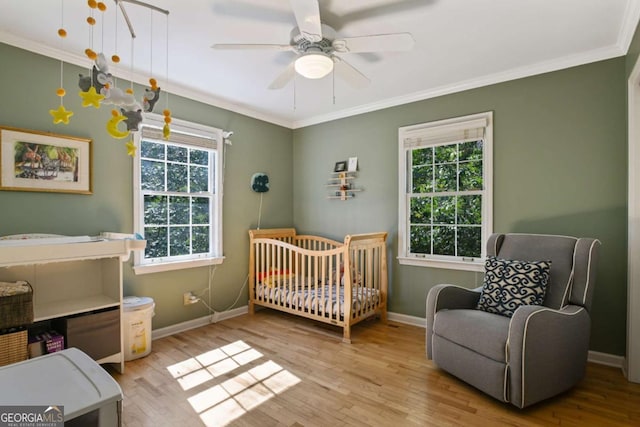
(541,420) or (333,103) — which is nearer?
(541,420)

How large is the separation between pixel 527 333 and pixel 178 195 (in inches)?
122

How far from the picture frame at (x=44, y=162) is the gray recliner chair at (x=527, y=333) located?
2908 millimetres

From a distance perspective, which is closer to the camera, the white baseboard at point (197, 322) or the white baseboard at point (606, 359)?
the white baseboard at point (606, 359)

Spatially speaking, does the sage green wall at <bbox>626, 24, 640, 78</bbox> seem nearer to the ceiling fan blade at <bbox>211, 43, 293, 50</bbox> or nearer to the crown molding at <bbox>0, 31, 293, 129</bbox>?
the ceiling fan blade at <bbox>211, 43, 293, 50</bbox>

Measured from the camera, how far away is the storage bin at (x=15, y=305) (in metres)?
1.85

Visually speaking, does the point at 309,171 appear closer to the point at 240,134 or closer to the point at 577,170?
the point at 240,134

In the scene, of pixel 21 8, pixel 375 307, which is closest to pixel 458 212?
pixel 375 307

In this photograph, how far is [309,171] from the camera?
14.3ft

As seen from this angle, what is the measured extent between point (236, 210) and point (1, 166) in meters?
1.99

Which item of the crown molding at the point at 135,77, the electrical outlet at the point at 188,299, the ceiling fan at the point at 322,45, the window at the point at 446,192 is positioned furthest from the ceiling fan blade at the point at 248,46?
the electrical outlet at the point at 188,299

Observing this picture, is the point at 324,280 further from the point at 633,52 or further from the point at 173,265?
the point at 633,52

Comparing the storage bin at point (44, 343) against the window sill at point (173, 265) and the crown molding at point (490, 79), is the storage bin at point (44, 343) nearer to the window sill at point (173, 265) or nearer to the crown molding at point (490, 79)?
the window sill at point (173, 265)

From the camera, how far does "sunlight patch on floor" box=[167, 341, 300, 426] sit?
6.44ft

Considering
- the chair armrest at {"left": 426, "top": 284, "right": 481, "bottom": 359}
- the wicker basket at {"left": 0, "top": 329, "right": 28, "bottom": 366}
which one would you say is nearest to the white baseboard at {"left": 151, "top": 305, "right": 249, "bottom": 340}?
the wicker basket at {"left": 0, "top": 329, "right": 28, "bottom": 366}
